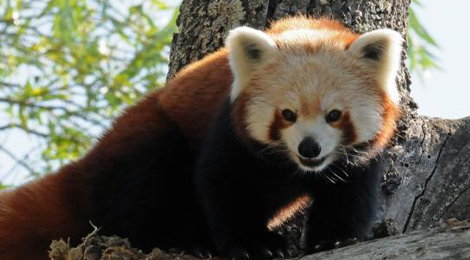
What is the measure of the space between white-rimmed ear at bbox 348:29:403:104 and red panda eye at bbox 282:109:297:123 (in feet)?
1.47

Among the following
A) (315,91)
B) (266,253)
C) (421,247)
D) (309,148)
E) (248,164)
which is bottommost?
(421,247)

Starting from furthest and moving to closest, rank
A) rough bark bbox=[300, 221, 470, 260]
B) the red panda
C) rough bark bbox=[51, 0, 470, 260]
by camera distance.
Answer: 1. the red panda
2. rough bark bbox=[51, 0, 470, 260]
3. rough bark bbox=[300, 221, 470, 260]

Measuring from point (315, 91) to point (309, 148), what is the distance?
28 centimetres

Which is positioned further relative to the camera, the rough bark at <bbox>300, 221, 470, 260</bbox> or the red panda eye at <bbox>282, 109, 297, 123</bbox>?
the red panda eye at <bbox>282, 109, 297, 123</bbox>

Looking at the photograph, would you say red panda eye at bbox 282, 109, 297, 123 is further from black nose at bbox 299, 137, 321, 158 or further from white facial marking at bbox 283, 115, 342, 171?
black nose at bbox 299, 137, 321, 158

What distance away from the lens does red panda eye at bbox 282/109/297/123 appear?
3604mm

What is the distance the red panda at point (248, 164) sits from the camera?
3.66m

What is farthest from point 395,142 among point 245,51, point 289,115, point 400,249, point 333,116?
point 400,249

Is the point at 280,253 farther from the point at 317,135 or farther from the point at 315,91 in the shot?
the point at 315,91

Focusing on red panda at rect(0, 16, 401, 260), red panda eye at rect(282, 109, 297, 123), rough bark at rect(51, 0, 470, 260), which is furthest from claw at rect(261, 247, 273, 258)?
red panda eye at rect(282, 109, 297, 123)

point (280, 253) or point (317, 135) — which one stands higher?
point (317, 135)

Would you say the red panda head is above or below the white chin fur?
above

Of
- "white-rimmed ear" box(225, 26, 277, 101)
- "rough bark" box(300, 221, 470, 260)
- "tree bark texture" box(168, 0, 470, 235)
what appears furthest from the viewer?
"tree bark texture" box(168, 0, 470, 235)

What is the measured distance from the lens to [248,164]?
3.80 metres
